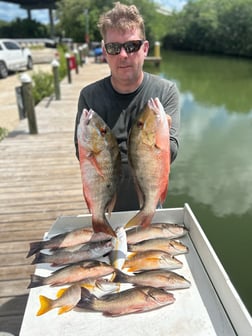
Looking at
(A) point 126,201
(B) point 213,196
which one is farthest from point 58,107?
(A) point 126,201

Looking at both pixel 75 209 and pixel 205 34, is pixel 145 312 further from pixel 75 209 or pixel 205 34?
pixel 205 34

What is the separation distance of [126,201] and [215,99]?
12.4 metres

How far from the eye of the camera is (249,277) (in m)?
3.94

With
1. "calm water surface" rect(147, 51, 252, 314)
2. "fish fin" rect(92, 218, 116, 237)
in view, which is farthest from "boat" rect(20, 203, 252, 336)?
"calm water surface" rect(147, 51, 252, 314)

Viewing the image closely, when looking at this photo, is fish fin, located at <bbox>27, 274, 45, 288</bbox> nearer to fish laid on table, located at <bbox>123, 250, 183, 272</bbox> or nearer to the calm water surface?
fish laid on table, located at <bbox>123, 250, 183, 272</bbox>

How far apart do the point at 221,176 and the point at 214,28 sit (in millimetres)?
33647

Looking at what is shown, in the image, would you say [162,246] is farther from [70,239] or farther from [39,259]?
[39,259]

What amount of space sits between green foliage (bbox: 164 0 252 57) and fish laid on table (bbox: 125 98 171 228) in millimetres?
32546

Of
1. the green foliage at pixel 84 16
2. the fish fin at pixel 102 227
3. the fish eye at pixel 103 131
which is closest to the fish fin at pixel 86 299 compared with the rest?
the fish fin at pixel 102 227

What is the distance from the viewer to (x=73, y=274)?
1.60 meters

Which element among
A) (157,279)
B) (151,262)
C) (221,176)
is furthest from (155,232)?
(221,176)

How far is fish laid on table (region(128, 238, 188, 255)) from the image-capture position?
177 cm

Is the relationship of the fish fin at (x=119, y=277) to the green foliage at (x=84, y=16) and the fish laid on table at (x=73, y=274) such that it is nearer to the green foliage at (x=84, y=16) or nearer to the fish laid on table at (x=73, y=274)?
the fish laid on table at (x=73, y=274)

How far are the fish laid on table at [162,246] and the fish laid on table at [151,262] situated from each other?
0.05 meters
